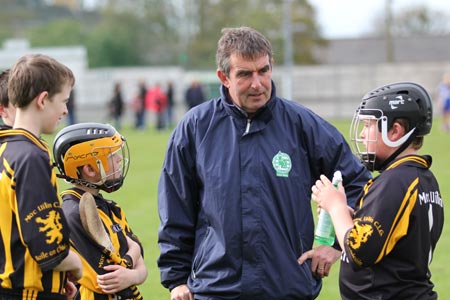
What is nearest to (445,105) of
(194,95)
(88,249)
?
(194,95)

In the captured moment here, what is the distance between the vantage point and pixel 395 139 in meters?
4.57

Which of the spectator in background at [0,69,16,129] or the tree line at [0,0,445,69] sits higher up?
the spectator in background at [0,69,16,129]

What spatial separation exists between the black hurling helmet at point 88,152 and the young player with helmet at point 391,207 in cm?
119

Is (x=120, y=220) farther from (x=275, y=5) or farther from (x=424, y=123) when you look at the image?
(x=275, y=5)

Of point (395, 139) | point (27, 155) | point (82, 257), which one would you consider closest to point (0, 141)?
point (27, 155)

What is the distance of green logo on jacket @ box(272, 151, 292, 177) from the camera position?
15.5 feet

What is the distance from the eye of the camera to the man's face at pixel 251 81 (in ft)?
15.6

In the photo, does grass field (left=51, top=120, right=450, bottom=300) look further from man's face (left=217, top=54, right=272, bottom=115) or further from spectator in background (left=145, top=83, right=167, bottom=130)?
spectator in background (left=145, top=83, right=167, bottom=130)

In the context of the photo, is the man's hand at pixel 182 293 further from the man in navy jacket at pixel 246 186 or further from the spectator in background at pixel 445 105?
the spectator in background at pixel 445 105

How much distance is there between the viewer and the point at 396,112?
14.9ft

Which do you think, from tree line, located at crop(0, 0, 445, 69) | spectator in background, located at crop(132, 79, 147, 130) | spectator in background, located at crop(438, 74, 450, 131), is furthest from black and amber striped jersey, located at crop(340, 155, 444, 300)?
tree line, located at crop(0, 0, 445, 69)

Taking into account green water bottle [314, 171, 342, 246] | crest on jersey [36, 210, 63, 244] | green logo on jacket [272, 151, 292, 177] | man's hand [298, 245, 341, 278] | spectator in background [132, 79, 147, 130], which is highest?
green logo on jacket [272, 151, 292, 177]

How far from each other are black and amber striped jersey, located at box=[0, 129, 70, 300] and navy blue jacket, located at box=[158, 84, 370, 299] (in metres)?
0.91

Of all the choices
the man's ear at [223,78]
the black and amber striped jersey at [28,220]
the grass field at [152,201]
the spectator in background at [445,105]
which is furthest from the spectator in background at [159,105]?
the black and amber striped jersey at [28,220]
